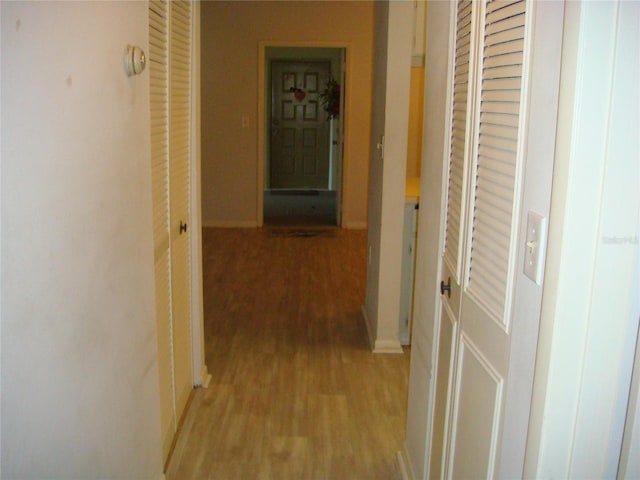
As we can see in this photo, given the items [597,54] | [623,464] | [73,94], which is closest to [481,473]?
[623,464]

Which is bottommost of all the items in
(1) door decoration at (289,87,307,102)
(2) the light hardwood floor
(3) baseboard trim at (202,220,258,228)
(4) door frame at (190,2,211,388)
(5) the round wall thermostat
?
(2) the light hardwood floor

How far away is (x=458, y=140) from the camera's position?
1.77 meters

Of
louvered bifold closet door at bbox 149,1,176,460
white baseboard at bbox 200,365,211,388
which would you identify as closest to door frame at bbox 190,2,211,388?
white baseboard at bbox 200,365,211,388

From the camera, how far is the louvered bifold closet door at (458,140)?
1.67m

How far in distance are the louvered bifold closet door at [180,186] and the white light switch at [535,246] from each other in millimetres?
1676

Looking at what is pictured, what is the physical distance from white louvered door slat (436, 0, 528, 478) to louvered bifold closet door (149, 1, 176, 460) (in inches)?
42.1

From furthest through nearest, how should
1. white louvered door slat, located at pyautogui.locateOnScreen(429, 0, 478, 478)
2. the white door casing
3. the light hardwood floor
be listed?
the light hardwood floor → white louvered door slat, located at pyautogui.locateOnScreen(429, 0, 478, 478) → the white door casing

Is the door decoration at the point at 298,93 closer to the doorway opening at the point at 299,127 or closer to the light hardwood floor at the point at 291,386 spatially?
the doorway opening at the point at 299,127

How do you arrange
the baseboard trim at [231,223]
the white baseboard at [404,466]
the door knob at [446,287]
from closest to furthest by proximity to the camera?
the door knob at [446,287] → the white baseboard at [404,466] → the baseboard trim at [231,223]

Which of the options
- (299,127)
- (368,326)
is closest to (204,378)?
(368,326)

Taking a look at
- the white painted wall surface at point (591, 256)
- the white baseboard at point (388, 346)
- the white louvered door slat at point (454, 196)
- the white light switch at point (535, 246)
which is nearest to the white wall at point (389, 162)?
the white baseboard at point (388, 346)

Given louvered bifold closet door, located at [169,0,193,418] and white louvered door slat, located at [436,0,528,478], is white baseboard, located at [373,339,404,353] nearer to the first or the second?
louvered bifold closet door, located at [169,0,193,418]

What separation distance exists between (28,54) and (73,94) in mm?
221

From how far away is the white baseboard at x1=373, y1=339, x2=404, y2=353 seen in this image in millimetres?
3668
